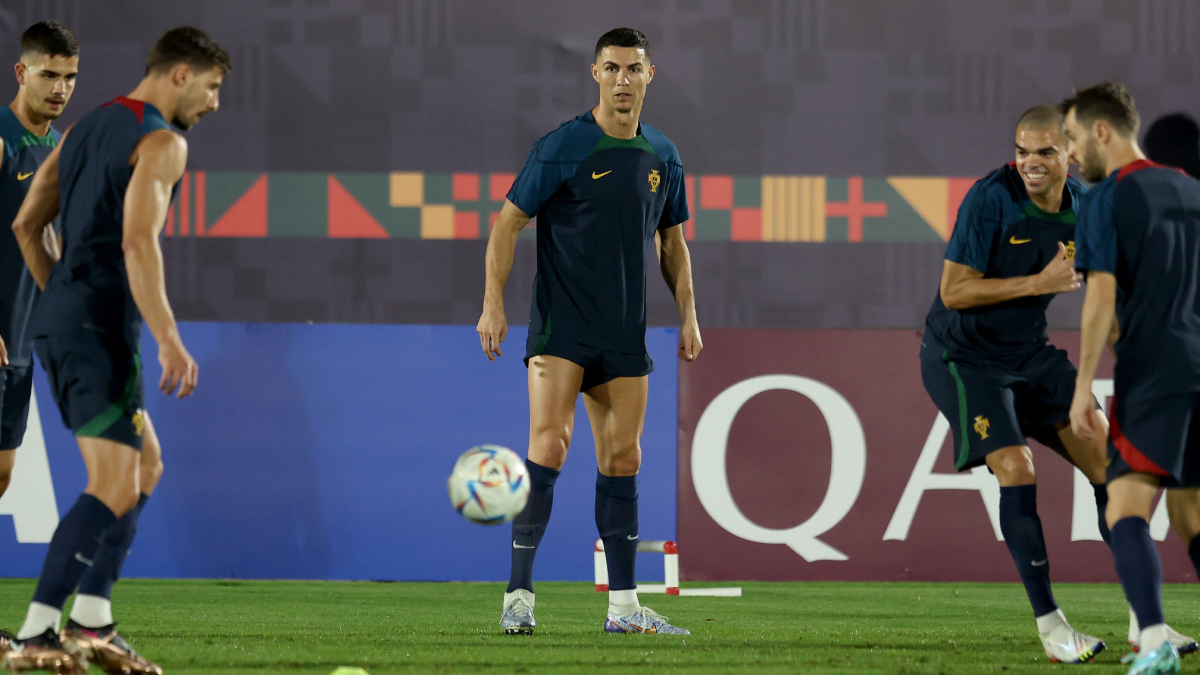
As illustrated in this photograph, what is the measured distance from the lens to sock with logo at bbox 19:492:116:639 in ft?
10.0

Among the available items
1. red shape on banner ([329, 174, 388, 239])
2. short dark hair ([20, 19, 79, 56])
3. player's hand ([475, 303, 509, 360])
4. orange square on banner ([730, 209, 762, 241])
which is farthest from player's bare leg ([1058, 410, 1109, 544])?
red shape on banner ([329, 174, 388, 239])

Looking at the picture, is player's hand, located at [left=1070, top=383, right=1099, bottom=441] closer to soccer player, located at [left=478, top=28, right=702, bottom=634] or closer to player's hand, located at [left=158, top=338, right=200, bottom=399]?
soccer player, located at [left=478, top=28, right=702, bottom=634]

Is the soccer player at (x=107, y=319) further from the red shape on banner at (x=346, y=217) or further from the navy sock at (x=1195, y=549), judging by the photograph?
the red shape on banner at (x=346, y=217)

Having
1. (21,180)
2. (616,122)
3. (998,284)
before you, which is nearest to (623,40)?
(616,122)

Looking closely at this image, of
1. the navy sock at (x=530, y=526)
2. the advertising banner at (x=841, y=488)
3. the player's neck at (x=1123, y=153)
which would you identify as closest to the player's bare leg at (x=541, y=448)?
the navy sock at (x=530, y=526)

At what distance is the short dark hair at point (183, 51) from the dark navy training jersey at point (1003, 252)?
2.41 metres

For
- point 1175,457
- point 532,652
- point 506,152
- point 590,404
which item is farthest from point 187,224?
point 1175,457

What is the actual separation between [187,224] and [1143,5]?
6.30 m

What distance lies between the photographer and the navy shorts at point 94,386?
3.11 meters

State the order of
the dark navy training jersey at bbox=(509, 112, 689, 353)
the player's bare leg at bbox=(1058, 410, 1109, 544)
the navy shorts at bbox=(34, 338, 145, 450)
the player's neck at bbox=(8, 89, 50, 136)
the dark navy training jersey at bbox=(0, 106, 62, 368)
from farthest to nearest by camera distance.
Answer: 1. the dark navy training jersey at bbox=(509, 112, 689, 353)
2. the player's neck at bbox=(8, 89, 50, 136)
3. the dark navy training jersey at bbox=(0, 106, 62, 368)
4. the player's bare leg at bbox=(1058, 410, 1109, 544)
5. the navy shorts at bbox=(34, 338, 145, 450)

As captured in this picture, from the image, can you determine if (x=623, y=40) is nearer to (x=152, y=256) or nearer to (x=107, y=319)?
(x=152, y=256)

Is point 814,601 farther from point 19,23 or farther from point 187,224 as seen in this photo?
point 19,23

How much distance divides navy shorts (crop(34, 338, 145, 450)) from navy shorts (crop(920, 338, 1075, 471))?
2.55 m

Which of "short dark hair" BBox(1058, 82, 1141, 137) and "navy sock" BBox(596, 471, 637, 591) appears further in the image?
"navy sock" BBox(596, 471, 637, 591)
